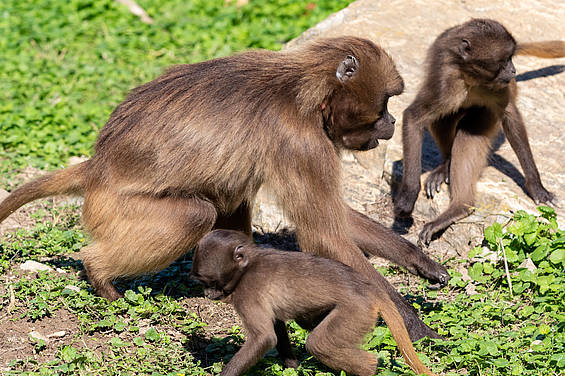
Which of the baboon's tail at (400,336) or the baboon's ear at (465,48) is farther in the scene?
the baboon's ear at (465,48)

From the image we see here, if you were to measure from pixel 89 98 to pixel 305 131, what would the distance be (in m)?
4.48

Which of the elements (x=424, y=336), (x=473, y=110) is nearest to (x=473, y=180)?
Result: (x=473, y=110)

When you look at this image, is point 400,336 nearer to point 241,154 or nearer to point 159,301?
point 241,154

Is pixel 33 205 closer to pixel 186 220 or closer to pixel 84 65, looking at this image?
pixel 186 220

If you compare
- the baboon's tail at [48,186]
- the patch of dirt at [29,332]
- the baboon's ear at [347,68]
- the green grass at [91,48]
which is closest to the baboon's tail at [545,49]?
the baboon's ear at [347,68]

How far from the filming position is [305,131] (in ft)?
14.6

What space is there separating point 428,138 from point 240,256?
3.57 meters

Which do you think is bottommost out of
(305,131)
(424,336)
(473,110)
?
(424,336)

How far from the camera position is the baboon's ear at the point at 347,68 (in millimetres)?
4426

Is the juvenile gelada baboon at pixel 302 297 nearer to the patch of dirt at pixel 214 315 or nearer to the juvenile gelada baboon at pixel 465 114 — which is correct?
the patch of dirt at pixel 214 315

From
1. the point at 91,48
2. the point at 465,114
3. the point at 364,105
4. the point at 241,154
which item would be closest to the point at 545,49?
the point at 465,114

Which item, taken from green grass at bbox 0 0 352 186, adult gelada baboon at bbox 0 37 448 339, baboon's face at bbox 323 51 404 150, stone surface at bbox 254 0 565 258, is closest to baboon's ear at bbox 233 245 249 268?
adult gelada baboon at bbox 0 37 448 339

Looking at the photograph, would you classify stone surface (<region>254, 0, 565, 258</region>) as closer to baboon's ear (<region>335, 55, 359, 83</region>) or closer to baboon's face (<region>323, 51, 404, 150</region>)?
baboon's face (<region>323, 51, 404, 150</region>)

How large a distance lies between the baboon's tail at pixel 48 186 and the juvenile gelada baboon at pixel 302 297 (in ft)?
4.69
